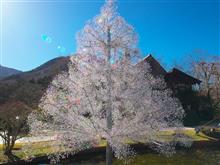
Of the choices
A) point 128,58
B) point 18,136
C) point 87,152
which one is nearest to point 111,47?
point 128,58

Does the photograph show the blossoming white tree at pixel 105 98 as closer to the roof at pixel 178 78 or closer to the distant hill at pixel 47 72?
the distant hill at pixel 47 72

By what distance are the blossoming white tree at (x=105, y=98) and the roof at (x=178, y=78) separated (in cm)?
2350

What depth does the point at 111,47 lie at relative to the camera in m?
11.9

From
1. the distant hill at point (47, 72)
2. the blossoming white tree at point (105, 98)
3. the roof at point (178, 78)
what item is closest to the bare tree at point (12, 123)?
the distant hill at point (47, 72)

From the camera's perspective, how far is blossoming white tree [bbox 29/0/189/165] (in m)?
11.1

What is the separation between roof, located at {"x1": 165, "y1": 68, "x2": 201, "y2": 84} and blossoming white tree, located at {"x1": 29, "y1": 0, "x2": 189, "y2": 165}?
23503mm

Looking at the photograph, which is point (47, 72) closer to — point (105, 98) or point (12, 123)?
point (12, 123)

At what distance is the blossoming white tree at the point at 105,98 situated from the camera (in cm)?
1109

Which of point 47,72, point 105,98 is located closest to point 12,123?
point 105,98

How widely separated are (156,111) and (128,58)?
2.07 metres

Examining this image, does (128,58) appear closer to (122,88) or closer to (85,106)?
(122,88)

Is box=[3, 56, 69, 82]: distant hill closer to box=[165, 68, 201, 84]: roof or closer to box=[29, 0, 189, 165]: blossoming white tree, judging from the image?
box=[29, 0, 189, 165]: blossoming white tree

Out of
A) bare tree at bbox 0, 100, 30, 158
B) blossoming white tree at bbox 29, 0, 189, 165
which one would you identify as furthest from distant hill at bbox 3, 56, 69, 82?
blossoming white tree at bbox 29, 0, 189, 165

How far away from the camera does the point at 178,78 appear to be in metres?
36.5
